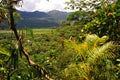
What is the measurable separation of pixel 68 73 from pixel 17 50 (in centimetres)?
224

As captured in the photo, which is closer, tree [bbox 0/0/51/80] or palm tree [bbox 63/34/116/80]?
tree [bbox 0/0/51/80]

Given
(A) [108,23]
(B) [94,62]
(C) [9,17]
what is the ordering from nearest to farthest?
(C) [9,17] → (B) [94,62] → (A) [108,23]

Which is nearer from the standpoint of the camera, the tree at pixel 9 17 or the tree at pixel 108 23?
the tree at pixel 9 17

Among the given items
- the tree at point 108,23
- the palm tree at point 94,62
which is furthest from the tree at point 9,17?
the tree at point 108,23

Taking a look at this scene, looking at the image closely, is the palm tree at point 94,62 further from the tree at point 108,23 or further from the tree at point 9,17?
the tree at point 9,17

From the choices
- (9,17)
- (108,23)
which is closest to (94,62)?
(108,23)

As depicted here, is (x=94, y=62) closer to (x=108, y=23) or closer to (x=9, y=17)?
(x=108, y=23)

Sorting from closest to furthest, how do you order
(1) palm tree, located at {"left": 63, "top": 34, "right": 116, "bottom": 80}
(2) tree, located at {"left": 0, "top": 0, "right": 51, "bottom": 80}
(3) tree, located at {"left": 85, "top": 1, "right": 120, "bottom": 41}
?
(2) tree, located at {"left": 0, "top": 0, "right": 51, "bottom": 80} < (1) palm tree, located at {"left": 63, "top": 34, "right": 116, "bottom": 80} < (3) tree, located at {"left": 85, "top": 1, "right": 120, "bottom": 41}

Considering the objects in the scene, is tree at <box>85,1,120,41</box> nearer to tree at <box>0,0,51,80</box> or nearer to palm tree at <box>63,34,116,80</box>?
palm tree at <box>63,34,116,80</box>

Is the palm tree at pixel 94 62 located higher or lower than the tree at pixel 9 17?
lower

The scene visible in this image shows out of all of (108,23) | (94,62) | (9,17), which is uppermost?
(9,17)

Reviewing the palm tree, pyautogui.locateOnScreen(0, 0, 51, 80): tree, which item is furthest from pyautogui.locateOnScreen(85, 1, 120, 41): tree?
pyautogui.locateOnScreen(0, 0, 51, 80): tree

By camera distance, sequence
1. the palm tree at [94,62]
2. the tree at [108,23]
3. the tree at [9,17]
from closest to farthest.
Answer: the tree at [9,17] < the palm tree at [94,62] < the tree at [108,23]

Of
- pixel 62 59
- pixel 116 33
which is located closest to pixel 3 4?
pixel 116 33
